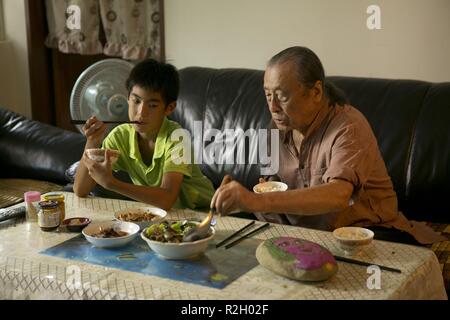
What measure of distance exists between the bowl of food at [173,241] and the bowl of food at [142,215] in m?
0.15

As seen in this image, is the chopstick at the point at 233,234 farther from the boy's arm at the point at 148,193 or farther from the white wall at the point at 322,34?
the white wall at the point at 322,34

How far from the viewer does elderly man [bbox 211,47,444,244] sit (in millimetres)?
1940

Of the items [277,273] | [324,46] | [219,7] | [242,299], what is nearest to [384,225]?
[277,273]

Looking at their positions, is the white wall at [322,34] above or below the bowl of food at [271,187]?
above

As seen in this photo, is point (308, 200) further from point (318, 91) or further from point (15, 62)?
point (15, 62)

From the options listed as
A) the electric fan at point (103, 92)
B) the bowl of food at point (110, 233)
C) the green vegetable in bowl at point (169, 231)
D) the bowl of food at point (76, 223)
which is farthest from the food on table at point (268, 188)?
the electric fan at point (103, 92)

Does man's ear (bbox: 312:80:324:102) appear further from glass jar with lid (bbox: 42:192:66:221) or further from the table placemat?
glass jar with lid (bbox: 42:192:66:221)

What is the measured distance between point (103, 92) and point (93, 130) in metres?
1.22

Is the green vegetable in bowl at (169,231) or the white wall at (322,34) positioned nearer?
the green vegetable in bowl at (169,231)

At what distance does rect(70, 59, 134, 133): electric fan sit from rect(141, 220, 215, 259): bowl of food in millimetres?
1724

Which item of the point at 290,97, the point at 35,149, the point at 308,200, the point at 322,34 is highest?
the point at 322,34

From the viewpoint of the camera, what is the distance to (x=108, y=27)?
4414 millimetres

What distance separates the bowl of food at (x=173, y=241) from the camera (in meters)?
1.72

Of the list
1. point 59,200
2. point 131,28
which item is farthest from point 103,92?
point 59,200
